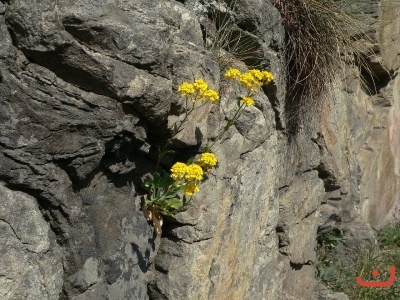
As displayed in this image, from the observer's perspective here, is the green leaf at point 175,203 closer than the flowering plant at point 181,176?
No

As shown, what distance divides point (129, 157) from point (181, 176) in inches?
8.7

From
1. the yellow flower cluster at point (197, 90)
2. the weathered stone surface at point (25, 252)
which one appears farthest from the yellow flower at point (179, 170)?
the weathered stone surface at point (25, 252)

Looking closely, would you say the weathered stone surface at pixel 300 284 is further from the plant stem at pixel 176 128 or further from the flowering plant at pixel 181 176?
the plant stem at pixel 176 128

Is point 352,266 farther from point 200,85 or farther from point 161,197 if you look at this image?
point 200,85

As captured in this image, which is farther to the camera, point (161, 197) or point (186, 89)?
point (161, 197)

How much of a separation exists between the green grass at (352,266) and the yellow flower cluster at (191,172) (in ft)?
7.20

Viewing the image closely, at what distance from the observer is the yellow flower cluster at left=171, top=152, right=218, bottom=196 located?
275 cm

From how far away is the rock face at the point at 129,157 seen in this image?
7.63ft

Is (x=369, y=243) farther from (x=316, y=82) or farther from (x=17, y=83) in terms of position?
(x=17, y=83)

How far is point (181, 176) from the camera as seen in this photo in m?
2.79

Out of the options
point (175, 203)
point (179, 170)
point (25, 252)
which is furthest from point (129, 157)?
point (25, 252)

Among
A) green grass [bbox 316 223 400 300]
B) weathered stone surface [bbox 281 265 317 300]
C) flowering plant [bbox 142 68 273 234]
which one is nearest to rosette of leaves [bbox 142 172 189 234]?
flowering plant [bbox 142 68 273 234]

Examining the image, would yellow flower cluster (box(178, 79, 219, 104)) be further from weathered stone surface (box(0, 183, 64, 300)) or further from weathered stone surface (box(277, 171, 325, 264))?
weathered stone surface (box(277, 171, 325, 264))

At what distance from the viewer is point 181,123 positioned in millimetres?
2830
